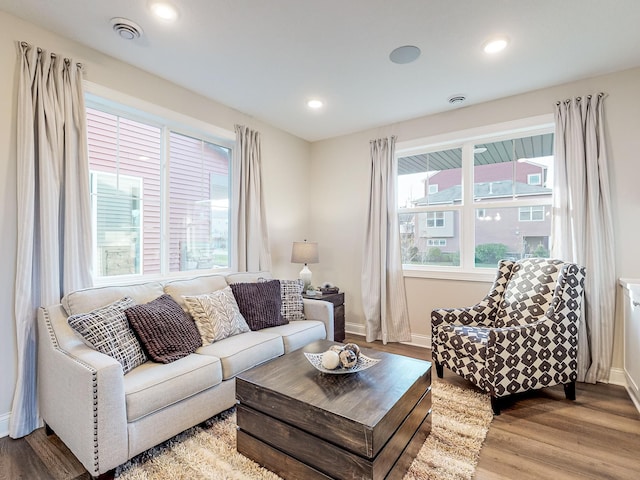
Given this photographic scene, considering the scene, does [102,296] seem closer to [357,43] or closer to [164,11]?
[164,11]

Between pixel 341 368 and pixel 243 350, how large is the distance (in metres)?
0.80

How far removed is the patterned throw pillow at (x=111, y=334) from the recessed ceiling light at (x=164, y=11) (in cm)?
186

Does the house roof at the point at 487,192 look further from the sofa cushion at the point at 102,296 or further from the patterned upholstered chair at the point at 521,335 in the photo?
the sofa cushion at the point at 102,296

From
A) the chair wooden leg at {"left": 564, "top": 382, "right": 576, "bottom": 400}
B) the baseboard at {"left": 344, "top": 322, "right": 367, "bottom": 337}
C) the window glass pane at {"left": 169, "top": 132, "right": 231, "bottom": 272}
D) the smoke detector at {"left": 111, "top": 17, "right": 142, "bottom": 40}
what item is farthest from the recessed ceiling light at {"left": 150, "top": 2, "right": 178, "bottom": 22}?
the chair wooden leg at {"left": 564, "top": 382, "right": 576, "bottom": 400}

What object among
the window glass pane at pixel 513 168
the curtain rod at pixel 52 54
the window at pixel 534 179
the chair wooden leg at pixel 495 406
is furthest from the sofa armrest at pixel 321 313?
the curtain rod at pixel 52 54

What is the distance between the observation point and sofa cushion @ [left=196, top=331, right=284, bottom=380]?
215 centimetres

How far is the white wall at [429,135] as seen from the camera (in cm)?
269

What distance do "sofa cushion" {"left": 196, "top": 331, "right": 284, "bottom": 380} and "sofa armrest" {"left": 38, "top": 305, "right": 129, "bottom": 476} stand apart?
0.62 metres

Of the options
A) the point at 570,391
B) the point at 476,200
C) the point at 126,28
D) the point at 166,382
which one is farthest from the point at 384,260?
the point at 126,28

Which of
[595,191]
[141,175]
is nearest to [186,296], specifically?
[141,175]

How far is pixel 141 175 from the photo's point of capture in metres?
2.89

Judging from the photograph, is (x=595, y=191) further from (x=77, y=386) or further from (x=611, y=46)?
(x=77, y=386)

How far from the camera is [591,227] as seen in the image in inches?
108

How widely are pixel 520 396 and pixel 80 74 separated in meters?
4.04
